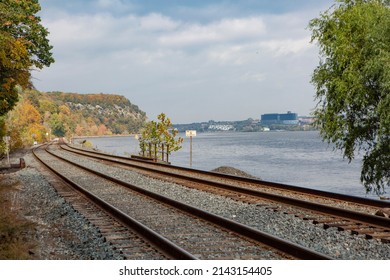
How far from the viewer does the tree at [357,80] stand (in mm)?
21656

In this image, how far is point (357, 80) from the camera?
73.4 ft

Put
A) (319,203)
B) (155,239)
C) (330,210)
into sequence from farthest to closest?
1. (319,203)
2. (330,210)
3. (155,239)

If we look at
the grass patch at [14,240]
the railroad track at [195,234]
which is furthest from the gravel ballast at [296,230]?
the grass patch at [14,240]

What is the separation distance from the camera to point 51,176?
82.3ft

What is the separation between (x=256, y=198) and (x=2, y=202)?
755cm

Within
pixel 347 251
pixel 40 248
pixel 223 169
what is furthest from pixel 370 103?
pixel 40 248

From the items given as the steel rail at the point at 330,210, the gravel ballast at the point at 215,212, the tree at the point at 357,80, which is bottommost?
the gravel ballast at the point at 215,212

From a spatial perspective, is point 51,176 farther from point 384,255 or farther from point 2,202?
point 384,255

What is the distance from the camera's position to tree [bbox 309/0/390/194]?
21656 millimetres

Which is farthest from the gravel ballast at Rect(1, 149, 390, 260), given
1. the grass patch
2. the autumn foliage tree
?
the autumn foliage tree

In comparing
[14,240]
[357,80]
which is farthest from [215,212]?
[357,80]

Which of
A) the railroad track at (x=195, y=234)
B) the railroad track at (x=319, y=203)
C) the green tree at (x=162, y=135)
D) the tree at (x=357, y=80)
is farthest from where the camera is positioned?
the green tree at (x=162, y=135)

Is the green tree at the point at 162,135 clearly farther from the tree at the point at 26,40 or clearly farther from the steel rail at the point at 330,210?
the steel rail at the point at 330,210

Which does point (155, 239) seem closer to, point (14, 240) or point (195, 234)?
point (195, 234)
